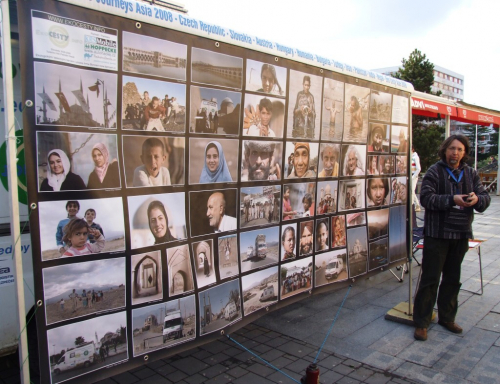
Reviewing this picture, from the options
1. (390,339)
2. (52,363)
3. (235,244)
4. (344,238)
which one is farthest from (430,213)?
(52,363)

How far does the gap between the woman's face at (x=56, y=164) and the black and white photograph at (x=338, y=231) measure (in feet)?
8.23

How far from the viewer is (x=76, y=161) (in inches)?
85.0

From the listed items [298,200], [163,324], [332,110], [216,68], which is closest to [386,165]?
[332,110]

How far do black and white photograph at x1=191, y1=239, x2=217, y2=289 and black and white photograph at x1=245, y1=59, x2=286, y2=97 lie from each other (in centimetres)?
119

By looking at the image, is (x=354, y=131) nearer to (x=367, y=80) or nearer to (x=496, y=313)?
(x=367, y=80)

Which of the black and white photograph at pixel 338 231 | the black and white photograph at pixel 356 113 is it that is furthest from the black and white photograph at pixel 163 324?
the black and white photograph at pixel 356 113

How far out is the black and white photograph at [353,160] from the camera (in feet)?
12.6

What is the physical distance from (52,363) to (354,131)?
10.3 feet

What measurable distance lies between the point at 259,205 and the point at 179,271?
846 millimetres

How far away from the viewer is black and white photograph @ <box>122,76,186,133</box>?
7.65ft

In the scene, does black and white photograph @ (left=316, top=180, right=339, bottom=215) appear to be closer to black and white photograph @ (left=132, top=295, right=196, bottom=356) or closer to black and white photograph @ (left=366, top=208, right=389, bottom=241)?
black and white photograph @ (left=366, top=208, right=389, bottom=241)

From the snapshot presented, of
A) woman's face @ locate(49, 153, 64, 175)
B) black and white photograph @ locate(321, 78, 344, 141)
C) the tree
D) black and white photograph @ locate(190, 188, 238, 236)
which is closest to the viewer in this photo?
woman's face @ locate(49, 153, 64, 175)

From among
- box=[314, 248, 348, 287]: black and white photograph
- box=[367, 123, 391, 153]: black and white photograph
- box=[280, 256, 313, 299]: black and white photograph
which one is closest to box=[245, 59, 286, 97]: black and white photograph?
box=[367, 123, 391, 153]: black and white photograph

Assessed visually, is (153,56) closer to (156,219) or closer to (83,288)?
(156,219)
